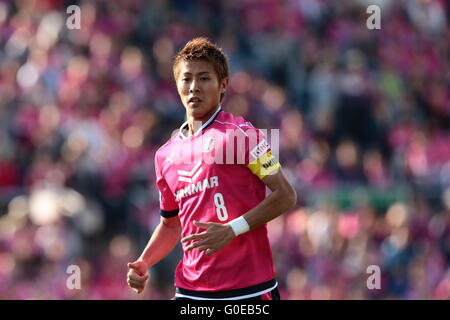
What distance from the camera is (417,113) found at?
1339 cm

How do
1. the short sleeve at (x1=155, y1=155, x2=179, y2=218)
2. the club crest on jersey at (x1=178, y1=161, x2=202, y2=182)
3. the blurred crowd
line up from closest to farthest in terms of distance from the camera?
the club crest on jersey at (x1=178, y1=161, x2=202, y2=182)
the short sleeve at (x1=155, y1=155, x2=179, y2=218)
the blurred crowd

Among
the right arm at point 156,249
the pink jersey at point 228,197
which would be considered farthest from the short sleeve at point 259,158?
the right arm at point 156,249

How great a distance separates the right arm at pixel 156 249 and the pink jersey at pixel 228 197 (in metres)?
0.31

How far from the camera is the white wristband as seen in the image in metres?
4.78

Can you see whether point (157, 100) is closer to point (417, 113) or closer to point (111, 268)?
point (111, 268)

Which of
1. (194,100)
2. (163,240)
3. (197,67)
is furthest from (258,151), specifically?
(163,240)

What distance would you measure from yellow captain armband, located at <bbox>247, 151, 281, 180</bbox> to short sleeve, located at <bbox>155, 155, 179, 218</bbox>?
0.68 meters

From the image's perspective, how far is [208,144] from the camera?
16.6 ft

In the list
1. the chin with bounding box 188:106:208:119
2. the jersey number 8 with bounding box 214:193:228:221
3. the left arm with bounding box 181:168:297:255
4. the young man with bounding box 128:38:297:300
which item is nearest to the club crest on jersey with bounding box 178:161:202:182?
the young man with bounding box 128:38:297:300

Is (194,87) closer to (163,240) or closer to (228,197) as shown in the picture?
(228,197)

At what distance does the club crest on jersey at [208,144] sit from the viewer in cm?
504

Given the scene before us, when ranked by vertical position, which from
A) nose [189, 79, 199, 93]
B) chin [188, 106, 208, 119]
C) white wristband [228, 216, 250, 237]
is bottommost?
white wristband [228, 216, 250, 237]

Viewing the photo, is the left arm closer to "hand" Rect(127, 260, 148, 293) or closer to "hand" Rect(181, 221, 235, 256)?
"hand" Rect(181, 221, 235, 256)
